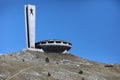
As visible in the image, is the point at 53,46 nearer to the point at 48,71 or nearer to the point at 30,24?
the point at 30,24

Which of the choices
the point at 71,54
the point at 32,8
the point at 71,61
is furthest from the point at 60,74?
the point at 32,8

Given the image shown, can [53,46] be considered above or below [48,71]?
above

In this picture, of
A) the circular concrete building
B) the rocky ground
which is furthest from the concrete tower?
the rocky ground

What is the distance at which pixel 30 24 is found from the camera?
184 meters

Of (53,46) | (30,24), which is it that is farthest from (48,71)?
(30,24)

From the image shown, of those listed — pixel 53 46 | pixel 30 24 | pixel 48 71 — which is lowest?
pixel 48 71

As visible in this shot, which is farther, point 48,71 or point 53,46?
point 53,46

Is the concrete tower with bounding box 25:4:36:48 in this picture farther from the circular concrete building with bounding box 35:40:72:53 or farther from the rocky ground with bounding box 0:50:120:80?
the rocky ground with bounding box 0:50:120:80

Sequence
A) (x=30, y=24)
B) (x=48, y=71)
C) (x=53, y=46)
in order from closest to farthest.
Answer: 1. (x=48, y=71)
2. (x=30, y=24)
3. (x=53, y=46)

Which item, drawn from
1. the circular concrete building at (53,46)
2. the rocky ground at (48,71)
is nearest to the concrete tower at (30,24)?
the circular concrete building at (53,46)

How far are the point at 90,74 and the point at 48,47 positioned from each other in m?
61.1

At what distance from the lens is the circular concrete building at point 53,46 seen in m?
185

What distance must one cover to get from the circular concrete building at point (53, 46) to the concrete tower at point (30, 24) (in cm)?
527

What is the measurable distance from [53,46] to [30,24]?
14.2m
